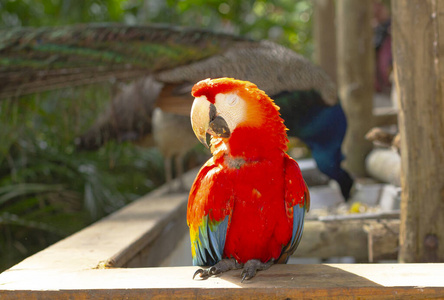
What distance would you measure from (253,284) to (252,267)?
10 cm

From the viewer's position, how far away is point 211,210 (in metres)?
1.59

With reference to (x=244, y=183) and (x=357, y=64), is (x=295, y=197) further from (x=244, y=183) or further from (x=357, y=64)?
(x=357, y=64)

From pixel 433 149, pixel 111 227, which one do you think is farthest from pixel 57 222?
pixel 433 149

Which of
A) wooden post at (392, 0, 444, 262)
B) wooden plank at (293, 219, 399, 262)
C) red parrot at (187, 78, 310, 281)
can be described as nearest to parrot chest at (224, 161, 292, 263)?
red parrot at (187, 78, 310, 281)

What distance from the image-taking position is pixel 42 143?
16.4 ft

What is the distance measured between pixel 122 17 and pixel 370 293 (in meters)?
6.89

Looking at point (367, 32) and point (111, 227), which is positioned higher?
point (367, 32)

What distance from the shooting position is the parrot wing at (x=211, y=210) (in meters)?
1.59

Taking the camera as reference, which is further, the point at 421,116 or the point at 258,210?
the point at 421,116

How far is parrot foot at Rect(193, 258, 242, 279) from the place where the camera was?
159 cm

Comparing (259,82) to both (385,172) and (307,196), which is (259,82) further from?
(385,172)

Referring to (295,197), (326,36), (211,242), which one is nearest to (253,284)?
(211,242)

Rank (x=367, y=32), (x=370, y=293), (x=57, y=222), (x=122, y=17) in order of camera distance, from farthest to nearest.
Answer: (x=122, y=17)
(x=367, y=32)
(x=57, y=222)
(x=370, y=293)

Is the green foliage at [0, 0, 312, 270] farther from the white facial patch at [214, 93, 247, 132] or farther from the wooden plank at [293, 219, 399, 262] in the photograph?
the white facial patch at [214, 93, 247, 132]
